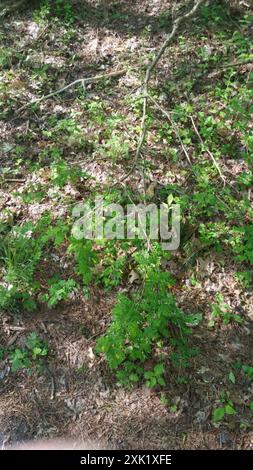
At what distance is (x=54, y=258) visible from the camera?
14.4ft

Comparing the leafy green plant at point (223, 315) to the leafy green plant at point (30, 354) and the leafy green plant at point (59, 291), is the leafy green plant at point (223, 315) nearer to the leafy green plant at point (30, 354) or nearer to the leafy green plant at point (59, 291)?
the leafy green plant at point (59, 291)

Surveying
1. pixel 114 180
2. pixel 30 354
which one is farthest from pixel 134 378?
pixel 114 180

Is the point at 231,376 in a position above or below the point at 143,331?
below

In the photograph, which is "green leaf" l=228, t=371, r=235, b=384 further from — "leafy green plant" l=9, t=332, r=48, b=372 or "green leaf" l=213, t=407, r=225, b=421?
"leafy green plant" l=9, t=332, r=48, b=372

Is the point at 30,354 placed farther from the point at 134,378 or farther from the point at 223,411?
the point at 223,411

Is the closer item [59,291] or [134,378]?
[134,378]

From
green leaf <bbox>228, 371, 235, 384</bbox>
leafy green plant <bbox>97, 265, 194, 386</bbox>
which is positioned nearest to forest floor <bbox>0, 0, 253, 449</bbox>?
green leaf <bbox>228, 371, 235, 384</bbox>

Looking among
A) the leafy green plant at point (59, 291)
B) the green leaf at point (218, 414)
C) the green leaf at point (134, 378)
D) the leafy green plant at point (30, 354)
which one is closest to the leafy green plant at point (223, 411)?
the green leaf at point (218, 414)

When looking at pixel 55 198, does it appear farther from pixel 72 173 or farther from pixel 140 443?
pixel 140 443

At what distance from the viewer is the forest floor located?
11.4 feet

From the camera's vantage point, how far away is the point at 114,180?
4762 mm

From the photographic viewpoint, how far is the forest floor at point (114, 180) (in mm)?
3480
